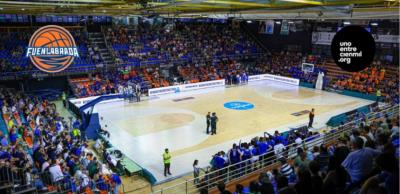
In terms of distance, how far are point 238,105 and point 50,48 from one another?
52.0 feet

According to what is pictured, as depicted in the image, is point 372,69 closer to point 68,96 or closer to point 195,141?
point 195,141

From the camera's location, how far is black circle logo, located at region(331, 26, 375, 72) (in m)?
8.09

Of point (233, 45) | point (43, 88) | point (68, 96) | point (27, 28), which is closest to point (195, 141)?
point (68, 96)

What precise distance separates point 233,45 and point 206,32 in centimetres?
356

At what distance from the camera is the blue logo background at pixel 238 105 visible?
23191 millimetres

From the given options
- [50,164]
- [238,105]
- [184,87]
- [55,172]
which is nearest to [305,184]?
[55,172]

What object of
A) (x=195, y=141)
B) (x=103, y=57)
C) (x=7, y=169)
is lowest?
(x=195, y=141)

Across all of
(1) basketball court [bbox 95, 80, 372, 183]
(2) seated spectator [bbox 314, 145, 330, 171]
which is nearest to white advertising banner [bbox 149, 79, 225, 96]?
(1) basketball court [bbox 95, 80, 372, 183]

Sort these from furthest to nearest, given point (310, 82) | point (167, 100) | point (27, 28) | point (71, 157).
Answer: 1. point (310, 82)
2. point (27, 28)
3. point (167, 100)
4. point (71, 157)

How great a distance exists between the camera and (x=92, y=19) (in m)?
32.5

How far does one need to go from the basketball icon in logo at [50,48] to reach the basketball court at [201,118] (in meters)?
5.74

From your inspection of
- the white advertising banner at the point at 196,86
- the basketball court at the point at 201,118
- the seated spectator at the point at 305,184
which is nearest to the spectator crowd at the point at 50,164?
the basketball court at the point at 201,118

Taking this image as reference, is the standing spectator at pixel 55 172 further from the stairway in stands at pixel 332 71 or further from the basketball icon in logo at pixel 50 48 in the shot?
the stairway in stands at pixel 332 71

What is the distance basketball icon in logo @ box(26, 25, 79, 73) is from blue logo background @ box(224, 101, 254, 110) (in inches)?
568
